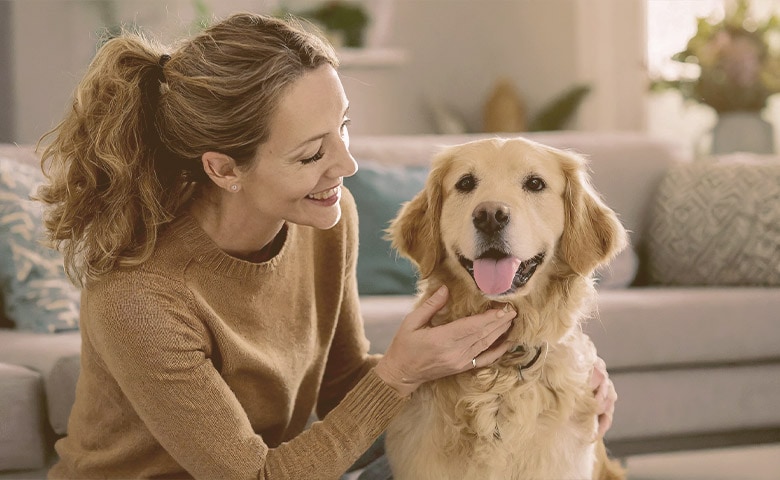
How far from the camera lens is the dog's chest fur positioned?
1.46 metres

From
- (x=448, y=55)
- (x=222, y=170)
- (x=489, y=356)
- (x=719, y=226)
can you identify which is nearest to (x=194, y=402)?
(x=222, y=170)

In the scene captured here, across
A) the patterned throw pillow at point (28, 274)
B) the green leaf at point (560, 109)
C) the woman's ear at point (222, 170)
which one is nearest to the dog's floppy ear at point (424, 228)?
the woman's ear at point (222, 170)

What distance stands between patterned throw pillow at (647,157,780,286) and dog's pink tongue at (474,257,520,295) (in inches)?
64.4

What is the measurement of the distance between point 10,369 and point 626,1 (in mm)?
3683

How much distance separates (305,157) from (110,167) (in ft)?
1.10

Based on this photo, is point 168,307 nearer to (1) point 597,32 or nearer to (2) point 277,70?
(2) point 277,70

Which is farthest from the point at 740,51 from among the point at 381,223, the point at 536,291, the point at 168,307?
the point at 168,307

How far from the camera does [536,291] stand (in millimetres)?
1542

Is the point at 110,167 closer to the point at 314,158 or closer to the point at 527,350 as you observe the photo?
the point at 314,158

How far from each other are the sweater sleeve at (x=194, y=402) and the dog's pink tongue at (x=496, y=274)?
0.24 m

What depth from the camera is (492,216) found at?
4.59 ft

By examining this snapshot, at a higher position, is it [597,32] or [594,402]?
[597,32]

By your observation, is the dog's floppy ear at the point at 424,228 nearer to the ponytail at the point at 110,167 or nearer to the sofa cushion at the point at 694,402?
the ponytail at the point at 110,167

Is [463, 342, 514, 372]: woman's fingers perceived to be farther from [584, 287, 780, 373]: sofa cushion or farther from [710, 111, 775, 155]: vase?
[710, 111, 775, 155]: vase
